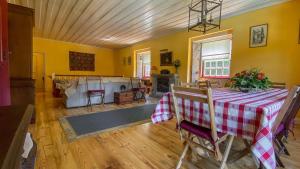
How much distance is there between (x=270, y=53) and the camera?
3.36 meters

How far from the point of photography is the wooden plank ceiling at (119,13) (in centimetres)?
330

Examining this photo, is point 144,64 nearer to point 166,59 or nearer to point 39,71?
point 166,59

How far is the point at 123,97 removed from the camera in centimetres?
487

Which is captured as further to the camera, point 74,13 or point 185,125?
point 74,13

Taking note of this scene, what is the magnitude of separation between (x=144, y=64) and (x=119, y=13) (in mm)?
3724

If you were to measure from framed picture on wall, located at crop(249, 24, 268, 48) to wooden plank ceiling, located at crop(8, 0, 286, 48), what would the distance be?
43cm

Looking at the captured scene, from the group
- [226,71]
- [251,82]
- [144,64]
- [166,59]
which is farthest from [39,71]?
[251,82]

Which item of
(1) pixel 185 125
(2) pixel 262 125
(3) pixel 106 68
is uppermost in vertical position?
(3) pixel 106 68

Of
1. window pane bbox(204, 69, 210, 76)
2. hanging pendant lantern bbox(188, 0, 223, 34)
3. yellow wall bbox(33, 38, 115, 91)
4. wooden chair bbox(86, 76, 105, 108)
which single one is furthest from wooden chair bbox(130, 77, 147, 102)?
yellow wall bbox(33, 38, 115, 91)

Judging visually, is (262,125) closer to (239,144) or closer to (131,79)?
(239,144)

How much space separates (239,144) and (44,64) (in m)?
7.83

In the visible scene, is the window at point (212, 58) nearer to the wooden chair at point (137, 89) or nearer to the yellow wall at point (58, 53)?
the wooden chair at point (137, 89)

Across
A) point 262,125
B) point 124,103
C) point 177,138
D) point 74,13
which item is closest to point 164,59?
point 124,103

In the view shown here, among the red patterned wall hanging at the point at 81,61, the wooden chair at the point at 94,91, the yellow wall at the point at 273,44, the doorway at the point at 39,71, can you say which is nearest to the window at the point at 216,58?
the yellow wall at the point at 273,44
